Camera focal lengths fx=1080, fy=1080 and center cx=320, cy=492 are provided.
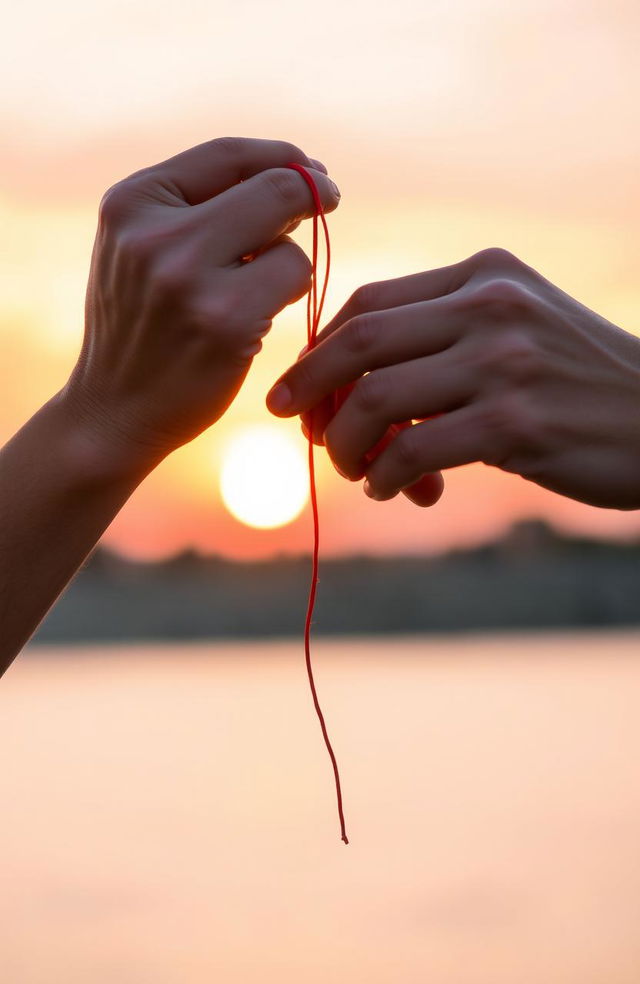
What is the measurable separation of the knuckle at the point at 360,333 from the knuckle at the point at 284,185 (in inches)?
6.4

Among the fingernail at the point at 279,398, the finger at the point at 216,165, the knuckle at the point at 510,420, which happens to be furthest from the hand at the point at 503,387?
the finger at the point at 216,165

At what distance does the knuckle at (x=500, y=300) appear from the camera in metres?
1.11

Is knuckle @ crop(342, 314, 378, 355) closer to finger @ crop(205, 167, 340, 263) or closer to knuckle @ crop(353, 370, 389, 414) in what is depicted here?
knuckle @ crop(353, 370, 389, 414)

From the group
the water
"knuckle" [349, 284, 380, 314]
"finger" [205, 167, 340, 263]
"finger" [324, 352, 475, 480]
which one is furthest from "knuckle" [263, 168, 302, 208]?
the water

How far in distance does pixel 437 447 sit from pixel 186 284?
0.31 meters

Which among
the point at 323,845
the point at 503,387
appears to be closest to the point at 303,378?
the point at 503,387

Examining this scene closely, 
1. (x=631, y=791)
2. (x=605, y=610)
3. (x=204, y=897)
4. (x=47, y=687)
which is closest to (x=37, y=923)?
(x=204, y=897)

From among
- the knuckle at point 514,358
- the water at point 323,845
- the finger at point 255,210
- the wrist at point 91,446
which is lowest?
the water at point 323,845

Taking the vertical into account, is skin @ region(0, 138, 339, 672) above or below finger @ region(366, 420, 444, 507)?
above

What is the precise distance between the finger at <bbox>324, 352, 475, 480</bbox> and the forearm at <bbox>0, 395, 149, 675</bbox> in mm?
316

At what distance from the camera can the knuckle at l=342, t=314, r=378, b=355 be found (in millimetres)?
1137

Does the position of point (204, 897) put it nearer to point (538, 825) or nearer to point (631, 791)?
point (538, 825)

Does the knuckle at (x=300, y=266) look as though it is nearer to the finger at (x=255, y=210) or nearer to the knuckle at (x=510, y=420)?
the finger at (x=255, y=210)

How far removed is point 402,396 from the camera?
1.12 m
